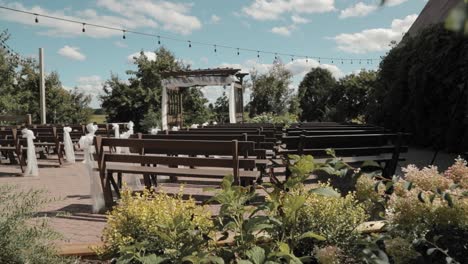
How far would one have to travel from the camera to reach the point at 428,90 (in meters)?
12.4

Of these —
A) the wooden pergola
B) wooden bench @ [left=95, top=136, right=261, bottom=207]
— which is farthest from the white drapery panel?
wooden bench @ [left=95, top=136, right=261, bottom=207]

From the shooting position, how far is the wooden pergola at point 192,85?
17.7 meters

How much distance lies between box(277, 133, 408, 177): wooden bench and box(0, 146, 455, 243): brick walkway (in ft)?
4.58

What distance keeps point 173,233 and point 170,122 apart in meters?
17.8

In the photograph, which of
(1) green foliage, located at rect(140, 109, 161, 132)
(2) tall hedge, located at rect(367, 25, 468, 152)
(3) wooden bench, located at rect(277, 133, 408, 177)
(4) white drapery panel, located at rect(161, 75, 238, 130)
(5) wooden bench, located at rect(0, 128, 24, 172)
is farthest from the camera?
(1) green foliage, located at rect(140, 109, 161, 132)

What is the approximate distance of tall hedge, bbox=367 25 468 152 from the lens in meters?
11.0

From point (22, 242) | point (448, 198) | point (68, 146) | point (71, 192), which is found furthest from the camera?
point (68, 146)

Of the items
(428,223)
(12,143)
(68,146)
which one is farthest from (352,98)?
(428,223)

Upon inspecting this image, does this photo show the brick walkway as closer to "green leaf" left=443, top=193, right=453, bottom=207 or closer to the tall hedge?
the tall hedge

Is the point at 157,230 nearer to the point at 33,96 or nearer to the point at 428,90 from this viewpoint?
the point at 428,90

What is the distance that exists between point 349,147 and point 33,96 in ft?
81.4

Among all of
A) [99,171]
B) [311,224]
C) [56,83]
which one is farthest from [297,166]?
[56,83]

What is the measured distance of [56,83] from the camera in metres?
29.2

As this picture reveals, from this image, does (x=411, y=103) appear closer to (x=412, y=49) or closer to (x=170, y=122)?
(x=412, y=49)
